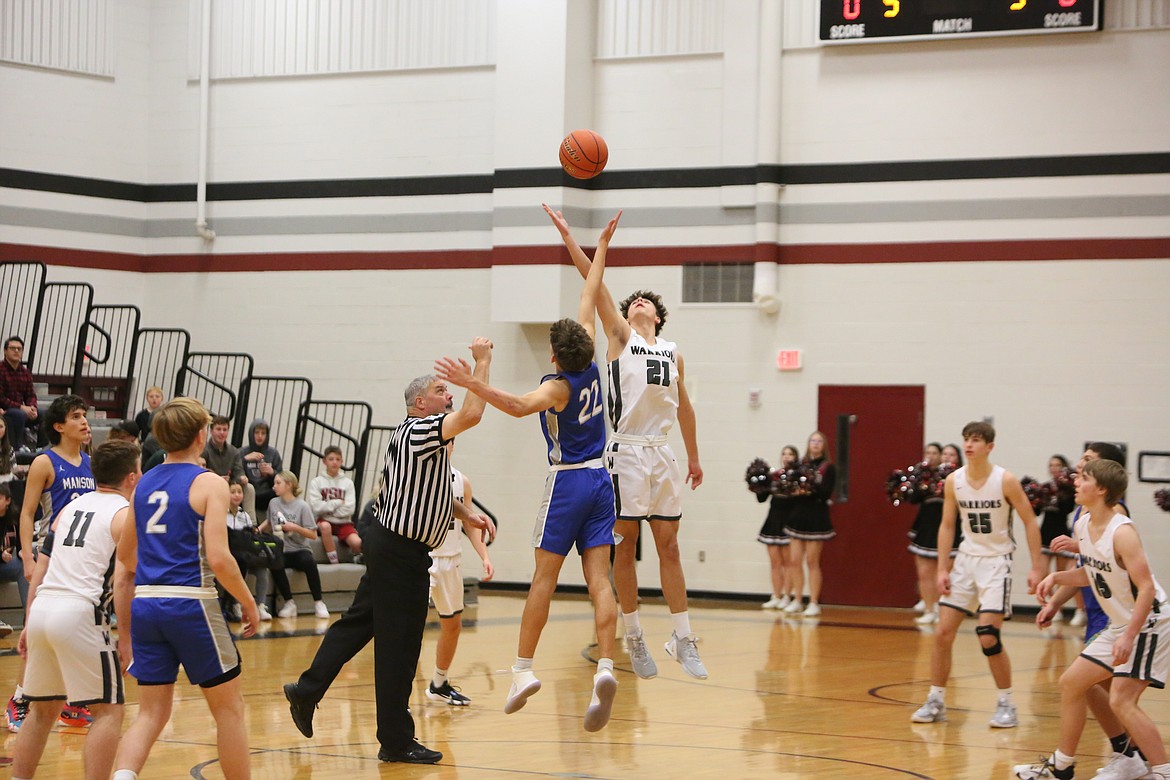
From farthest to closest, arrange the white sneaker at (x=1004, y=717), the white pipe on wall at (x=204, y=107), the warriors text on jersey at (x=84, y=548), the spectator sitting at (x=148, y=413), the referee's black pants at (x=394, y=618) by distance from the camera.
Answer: the white pipe on wall at (x=204, y=107) → the spectator sitting at (x=148, y=413) → the white sneaker at (x=1004, y=717) → the referee's black pants at (x=394, y=618) → the warriors text on jersey at (x=84, y=548)

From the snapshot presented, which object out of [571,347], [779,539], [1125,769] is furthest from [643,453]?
[779,539]

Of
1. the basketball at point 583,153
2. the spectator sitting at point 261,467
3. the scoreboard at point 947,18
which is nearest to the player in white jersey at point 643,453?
the basketball at point 583,153

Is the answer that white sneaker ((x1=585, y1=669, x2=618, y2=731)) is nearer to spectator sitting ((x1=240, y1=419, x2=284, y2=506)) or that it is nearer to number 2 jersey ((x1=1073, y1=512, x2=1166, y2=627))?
number 2 jersey ((x1=1073, y1=512, x2=1166, y2=627))

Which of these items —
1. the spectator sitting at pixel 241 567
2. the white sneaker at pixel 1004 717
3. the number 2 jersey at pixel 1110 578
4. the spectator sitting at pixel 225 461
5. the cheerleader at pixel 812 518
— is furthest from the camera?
the cheerleader at pixel 812 518

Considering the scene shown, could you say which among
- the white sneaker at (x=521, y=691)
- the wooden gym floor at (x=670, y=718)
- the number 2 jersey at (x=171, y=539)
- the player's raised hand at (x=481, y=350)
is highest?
the player's raised hand at (x=481, y=350)

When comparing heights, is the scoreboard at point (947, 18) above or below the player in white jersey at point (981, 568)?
above

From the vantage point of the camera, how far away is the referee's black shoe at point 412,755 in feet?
21.6

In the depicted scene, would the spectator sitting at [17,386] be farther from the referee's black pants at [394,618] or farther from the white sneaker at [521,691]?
the white sneaker at [521,691]

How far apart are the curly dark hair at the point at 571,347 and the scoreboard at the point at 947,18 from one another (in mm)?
9815

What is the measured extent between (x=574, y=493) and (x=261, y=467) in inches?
300

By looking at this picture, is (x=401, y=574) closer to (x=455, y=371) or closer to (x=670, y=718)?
(x=455, y=371)

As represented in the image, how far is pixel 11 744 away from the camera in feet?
22.5

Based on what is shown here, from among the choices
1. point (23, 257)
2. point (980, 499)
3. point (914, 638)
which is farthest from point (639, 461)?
point (23, 257)

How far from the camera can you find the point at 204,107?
17156 millimetres
